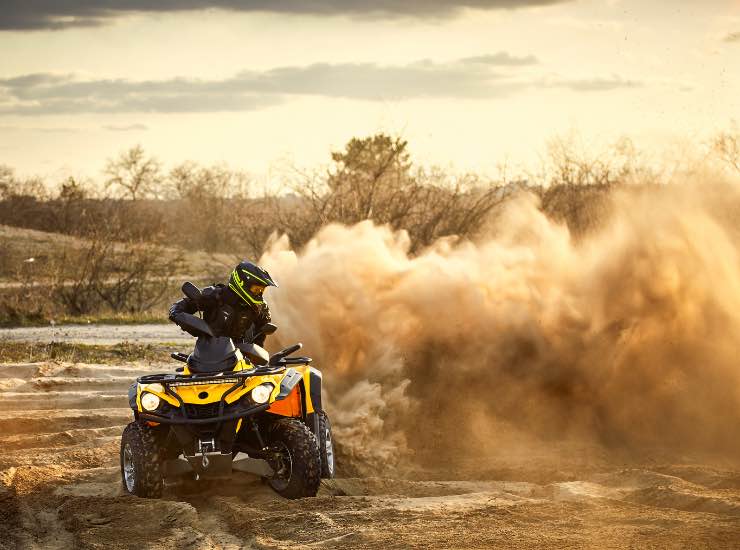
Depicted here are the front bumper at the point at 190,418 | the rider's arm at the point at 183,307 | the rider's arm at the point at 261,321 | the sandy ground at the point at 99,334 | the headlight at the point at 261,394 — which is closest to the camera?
the front bumper at the point at 190,418

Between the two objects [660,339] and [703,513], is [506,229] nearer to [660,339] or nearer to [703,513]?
[660,339]

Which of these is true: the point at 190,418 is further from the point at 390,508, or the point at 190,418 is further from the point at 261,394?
the point at 390,508

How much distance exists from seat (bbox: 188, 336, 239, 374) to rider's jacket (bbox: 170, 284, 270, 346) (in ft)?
1.97

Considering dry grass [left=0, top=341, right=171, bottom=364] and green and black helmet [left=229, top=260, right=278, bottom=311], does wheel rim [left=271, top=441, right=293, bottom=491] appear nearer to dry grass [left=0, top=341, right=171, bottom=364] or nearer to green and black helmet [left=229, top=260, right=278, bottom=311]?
green and black helmet [left=229, top=260, right=278, bottom=311]

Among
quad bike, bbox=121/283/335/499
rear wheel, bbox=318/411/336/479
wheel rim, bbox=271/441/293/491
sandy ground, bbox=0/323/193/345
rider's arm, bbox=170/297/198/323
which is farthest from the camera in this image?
sandy ground, bbox=0/323/193/345

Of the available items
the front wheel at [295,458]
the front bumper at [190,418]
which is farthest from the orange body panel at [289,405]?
the front bumper at [190,418]

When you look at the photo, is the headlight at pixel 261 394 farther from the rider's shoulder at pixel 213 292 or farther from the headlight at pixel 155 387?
the rider's shoulder at pixel 213 292

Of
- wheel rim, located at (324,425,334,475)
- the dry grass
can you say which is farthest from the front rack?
the dry grass

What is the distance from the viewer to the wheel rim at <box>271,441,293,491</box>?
35.1 feet

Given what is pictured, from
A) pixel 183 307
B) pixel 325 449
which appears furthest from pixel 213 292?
pixel 325 449

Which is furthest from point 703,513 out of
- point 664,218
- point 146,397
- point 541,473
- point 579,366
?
point 664,218

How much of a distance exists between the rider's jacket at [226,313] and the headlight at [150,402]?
3.82 ft

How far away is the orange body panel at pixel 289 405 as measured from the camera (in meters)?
11.0

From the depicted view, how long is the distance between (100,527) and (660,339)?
9.02 m
